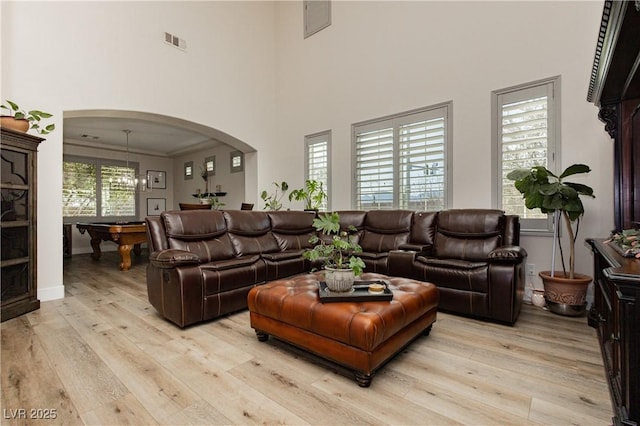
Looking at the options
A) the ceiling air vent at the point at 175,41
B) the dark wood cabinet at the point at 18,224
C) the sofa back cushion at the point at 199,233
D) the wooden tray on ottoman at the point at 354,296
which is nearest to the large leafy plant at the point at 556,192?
the wooden tray on ottoman at the point at 354,296

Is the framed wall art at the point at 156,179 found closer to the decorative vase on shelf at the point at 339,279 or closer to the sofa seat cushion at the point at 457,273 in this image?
the sofa seat cushion at the point at 457,273

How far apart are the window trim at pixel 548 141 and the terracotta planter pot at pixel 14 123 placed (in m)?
5.05

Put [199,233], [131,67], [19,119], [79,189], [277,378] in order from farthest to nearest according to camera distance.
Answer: [79,189]
[131,67]
[199,233]
[19,119]
[277,378]

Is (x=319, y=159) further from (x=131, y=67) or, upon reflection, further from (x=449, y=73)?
(x=131, y=67)

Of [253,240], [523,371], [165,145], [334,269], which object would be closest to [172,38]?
[253,240]

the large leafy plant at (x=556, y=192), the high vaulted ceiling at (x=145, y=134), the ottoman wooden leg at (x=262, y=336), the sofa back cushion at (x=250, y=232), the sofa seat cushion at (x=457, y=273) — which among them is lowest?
the ottoman wooden leg at (x=262, y=336)

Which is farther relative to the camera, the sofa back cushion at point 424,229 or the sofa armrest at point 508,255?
the sofa back cushion at point 424,229

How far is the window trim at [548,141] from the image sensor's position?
10.7ft

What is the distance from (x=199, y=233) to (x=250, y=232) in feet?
2.25

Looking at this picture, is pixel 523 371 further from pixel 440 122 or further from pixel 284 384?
Result: pixel 440 122

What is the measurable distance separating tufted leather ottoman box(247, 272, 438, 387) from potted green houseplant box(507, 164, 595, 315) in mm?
1436

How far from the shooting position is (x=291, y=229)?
14.1ft

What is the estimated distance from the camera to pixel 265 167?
6.05 meters

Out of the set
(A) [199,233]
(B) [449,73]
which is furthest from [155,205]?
(B) [449,73]
